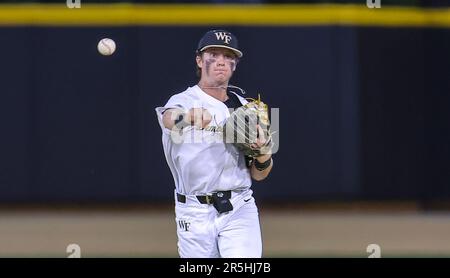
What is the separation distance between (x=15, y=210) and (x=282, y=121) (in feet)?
9.45

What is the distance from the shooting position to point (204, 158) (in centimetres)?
527

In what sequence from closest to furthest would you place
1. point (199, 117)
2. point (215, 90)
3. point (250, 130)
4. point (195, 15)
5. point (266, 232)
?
1. point (199, 117)
2. point (250, 130)
3. point (215, 90)
4. point (266, 232)
5. point (195, 15)

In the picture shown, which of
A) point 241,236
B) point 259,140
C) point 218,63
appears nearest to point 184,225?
point 241,236

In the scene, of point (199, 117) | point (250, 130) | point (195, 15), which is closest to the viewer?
point (199, 117)

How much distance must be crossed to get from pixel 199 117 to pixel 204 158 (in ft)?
1.18

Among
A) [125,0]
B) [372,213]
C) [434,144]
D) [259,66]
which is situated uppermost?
[125,0]

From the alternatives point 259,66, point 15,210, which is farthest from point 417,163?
point 15,210

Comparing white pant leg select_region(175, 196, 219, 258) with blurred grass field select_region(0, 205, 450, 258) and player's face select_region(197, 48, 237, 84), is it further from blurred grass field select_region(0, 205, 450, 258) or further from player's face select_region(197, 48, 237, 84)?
blurred grass field select_region(0, 205, 450, 258)

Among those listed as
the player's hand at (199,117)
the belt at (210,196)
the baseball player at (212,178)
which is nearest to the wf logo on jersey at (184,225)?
the baseball player at (212,178)

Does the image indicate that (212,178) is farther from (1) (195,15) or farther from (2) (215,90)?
(1) (195,15)

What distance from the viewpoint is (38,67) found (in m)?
10.4

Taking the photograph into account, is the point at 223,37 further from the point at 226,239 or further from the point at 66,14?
the point at 66,14

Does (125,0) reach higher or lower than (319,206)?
higher

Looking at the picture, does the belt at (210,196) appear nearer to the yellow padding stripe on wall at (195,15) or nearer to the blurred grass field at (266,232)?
the blurred grass field at (266,232)
